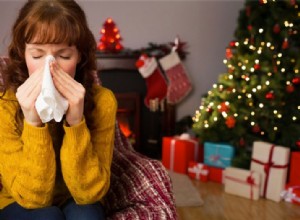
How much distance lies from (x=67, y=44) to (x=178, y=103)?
268cm

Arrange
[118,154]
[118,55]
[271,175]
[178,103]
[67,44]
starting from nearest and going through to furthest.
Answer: [67,44]
[118,154]
[271,175]
[118,55]
[178,103]

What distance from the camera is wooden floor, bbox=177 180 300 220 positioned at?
2.42 meters

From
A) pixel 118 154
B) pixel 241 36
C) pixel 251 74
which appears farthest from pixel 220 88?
pixel 118 154

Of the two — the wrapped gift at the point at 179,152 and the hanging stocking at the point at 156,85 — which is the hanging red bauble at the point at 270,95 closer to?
the wrapped gift at the point at 179,152

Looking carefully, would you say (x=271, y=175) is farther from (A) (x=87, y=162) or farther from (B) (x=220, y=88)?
(A) (x=87, y=162)

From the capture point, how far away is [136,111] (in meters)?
3.64

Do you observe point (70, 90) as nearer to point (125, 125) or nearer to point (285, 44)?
point (285, 44)

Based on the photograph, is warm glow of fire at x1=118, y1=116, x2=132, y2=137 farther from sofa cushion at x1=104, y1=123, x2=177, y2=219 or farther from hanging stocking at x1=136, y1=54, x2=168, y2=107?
sofa cushion at x1=104, y1=123, x2=177, y2=219

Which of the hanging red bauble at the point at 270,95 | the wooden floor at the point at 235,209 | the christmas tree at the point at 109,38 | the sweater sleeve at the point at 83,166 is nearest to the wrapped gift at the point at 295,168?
the wooden floor at the point at 235,209

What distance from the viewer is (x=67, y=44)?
3.82 feet

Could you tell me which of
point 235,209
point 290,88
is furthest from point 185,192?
point 290,88

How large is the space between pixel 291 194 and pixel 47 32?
214cm

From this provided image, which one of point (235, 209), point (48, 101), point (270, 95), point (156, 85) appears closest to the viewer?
point (48, 101)

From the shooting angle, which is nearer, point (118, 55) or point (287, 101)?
point (287, 101)
